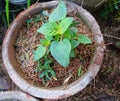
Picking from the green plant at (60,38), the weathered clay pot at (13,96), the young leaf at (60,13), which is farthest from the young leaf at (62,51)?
the weathered clay pot at (13,96)

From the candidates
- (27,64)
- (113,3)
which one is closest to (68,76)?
(27,64)

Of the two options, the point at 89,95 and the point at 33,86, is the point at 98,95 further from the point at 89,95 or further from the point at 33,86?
the point at 33,86

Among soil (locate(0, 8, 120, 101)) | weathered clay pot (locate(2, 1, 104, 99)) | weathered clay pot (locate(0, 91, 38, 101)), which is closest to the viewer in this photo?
weathered clay pot (locate(2, 1, 104, 99))

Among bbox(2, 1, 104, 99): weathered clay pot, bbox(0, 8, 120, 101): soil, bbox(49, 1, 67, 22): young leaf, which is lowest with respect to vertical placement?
bbox(0, 8, 120, 101): soil

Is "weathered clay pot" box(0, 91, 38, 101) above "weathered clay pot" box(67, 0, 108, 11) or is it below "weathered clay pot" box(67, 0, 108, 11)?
below

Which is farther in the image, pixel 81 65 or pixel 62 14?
pixel 81 65

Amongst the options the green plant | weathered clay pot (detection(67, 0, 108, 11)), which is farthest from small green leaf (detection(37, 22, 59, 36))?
weathered clay pot (detection(67, 0, 108, 11))

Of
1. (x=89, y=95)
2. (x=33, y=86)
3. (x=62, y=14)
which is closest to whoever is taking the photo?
(x=62, y=14)

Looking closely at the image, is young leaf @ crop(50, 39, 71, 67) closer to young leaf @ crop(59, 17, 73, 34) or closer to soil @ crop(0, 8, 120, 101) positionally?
young leaf @ crop(59, 17, 73, 34)
